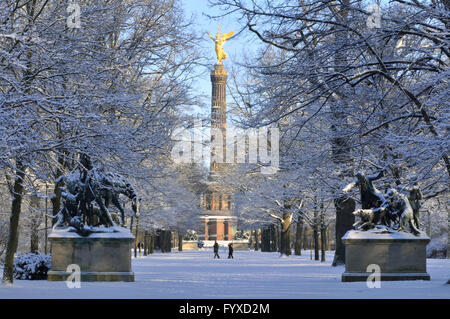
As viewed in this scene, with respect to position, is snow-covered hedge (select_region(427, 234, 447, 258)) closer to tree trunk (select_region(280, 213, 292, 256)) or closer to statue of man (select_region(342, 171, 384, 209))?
tree trunk (select_region(280, 213, 292, 256))

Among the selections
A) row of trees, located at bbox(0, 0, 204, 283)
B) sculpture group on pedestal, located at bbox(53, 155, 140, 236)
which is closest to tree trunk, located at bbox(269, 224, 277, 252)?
row of trees, located at bbox(0, 0, 204, 283)

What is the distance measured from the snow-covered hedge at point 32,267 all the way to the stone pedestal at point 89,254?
1965 mm

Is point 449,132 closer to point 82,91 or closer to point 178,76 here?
point 82,91

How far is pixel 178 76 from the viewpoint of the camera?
30.5 metres

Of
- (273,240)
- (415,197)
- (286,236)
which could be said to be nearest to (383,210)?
(415,197)

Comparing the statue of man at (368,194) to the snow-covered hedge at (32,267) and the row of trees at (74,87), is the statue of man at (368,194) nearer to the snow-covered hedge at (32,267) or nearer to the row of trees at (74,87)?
the row of trees at (74,87)

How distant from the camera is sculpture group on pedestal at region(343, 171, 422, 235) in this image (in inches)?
842

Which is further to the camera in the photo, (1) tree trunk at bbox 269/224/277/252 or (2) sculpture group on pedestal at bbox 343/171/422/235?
(1) tree trunk at bbox 269/224/277/252

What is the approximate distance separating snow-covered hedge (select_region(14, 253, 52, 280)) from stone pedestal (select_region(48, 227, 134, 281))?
1.97 meters

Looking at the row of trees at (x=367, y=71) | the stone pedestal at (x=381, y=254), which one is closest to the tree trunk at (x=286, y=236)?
the row of trees at (x=367, y=71)

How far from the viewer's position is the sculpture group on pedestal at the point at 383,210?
842 inches

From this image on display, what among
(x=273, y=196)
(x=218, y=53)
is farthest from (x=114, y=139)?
(x=218, y=53)

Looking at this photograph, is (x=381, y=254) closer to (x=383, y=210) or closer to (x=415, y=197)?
(x=383, y=210)

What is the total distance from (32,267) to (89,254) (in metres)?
2.80
